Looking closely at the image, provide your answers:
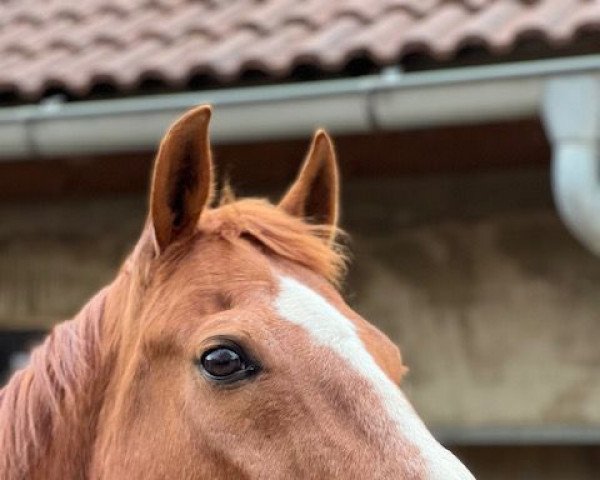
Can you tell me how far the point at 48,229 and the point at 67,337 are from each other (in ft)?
9.65

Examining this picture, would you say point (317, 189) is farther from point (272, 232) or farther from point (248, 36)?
point (248, 36)

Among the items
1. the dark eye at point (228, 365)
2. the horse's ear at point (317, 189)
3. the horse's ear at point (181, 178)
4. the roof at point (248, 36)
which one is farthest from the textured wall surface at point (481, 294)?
the dark eye at point (228, 365)

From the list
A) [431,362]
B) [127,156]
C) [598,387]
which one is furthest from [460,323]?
[127,156]

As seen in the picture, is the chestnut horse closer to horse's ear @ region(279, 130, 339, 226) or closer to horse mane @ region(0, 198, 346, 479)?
horse mane @ region(0, 198, 346, 479)

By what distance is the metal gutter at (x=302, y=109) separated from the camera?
12.5 ft

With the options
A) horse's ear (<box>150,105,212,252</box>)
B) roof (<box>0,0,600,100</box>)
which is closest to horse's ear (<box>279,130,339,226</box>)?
horse's ear (<box>150,105,212,252</box>)

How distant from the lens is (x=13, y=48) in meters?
5.11

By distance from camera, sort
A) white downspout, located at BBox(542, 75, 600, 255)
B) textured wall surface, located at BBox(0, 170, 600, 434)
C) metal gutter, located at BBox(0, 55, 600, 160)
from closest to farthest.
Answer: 1. white downspout, located at BBox(542, 75, 600, 255)
2. metal gutter, located at BBox(0, 55, 600, 160)
3. textured wall surface, located at BBox(0, 170, 600, 434)

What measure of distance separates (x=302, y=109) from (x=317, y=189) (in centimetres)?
134

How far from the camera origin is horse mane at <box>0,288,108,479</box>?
232 cm

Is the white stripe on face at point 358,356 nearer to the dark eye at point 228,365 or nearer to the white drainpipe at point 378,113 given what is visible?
the dark eye at point 228,365

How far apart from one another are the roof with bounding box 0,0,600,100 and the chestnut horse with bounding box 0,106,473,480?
6.25ft

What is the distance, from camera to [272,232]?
2.42 m

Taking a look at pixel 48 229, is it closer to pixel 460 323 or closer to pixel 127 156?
pixel 127 156
